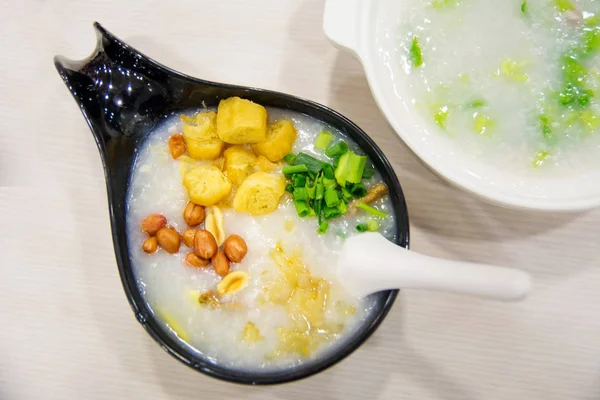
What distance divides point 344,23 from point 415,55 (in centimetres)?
18

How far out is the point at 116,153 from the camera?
1192 millimetres

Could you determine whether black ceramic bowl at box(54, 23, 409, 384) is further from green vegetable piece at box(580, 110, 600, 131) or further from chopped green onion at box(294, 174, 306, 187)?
green vegetable piece at box(580, 110, 600, 131)

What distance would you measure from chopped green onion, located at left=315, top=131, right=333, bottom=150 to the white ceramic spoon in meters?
0.24

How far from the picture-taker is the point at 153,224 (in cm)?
117

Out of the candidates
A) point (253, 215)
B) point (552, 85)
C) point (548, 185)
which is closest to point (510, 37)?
point (552, 85)

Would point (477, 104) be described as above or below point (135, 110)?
below

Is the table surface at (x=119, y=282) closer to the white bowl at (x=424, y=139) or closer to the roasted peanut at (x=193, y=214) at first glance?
the white bowl at (x=424, y=139)

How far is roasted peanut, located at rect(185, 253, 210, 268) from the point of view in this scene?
115 cm

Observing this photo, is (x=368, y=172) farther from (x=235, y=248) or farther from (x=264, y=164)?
(x=235, y=248)

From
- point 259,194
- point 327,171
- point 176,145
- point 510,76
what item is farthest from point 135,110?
point 510,76

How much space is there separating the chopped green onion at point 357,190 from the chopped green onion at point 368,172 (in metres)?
0.03

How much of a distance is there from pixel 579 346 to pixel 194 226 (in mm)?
977

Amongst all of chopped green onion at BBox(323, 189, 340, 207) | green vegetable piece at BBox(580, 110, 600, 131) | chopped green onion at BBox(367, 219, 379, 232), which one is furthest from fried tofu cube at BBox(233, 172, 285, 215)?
green vegetable piece at BBox(580, 110, 600, 131)

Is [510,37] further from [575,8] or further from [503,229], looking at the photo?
[503,229]
